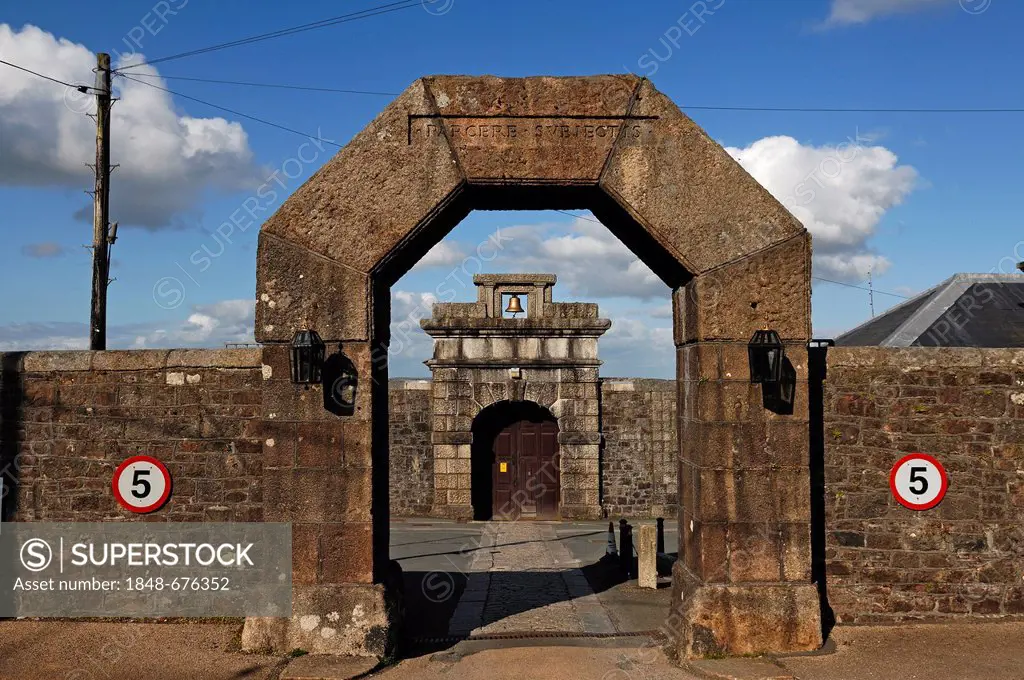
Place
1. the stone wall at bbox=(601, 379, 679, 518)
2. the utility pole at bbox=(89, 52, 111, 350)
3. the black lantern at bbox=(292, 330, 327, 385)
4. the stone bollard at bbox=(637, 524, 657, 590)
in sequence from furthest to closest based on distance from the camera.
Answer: the stone wall at bbox=(601, 379, 679, 518) → the utility pole at bbox=(89, 52, 111, 350) → the stone bollard at bbox=(637, 524, 657, 590) → the black lantern at bbox=(292, 330, 327, 385)

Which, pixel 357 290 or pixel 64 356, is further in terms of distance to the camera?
pixel 64 356

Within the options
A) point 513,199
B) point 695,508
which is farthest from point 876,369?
point 513,199

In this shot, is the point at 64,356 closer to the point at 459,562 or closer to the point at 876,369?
the point at 459,562

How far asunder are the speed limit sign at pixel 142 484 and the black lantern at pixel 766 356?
5570mm

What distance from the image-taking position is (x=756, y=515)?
6547mm

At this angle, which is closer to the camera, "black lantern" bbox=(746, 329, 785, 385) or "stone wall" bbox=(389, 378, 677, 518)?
"black lantern" bbox=(746, 329, 785, 385)

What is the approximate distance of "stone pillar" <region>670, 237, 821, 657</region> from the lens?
652 centimetres

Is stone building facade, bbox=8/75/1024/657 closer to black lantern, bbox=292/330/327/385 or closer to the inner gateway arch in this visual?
the inner gateway arch

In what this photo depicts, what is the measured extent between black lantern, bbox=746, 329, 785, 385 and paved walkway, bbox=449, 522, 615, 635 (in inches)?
119

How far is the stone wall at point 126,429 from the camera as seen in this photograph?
24.0 feet

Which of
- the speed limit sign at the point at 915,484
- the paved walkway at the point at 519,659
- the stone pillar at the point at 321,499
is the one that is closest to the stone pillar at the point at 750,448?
the paved walkway at the point at 519,659

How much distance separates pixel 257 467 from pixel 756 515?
4630 millimetres

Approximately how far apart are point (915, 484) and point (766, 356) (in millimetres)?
2124

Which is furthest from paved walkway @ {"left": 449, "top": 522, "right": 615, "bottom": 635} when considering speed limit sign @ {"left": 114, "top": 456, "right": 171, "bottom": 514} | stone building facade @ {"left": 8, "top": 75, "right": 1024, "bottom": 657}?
speed limit sign @ {"left": 114, "top": 456, "right": 171, "bottom": 514}
